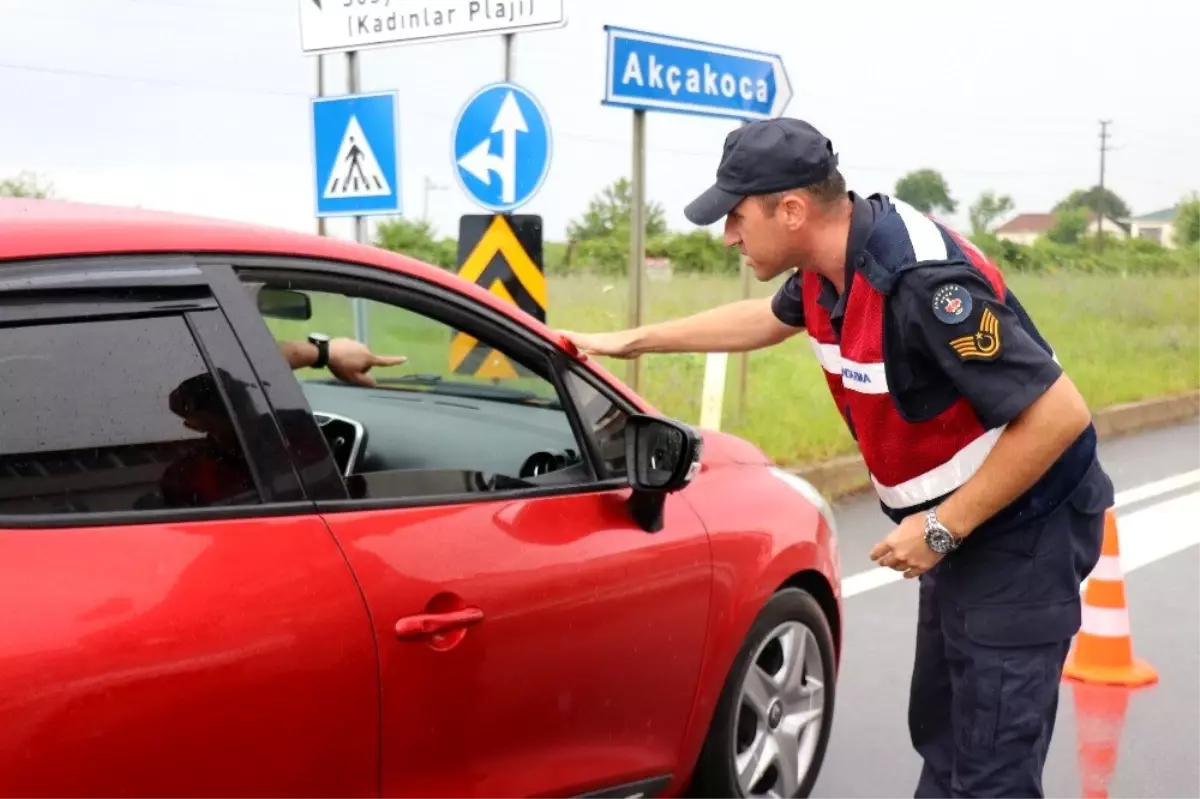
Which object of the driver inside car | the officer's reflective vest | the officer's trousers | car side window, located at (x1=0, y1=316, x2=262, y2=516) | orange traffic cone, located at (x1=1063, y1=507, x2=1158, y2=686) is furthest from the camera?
orange traffic cone, located at (x1=1063, y1=507, x2=1158, y2=686)

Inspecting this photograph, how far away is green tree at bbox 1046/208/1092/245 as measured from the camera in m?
103

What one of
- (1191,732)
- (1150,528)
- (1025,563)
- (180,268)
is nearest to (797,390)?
(1150,528)

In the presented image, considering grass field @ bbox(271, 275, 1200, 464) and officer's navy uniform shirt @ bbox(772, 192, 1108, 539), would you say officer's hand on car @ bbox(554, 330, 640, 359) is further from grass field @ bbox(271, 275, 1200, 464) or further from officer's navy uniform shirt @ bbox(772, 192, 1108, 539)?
officer's navy uniform shirt @ bbox(772, 192, 1108, 539)

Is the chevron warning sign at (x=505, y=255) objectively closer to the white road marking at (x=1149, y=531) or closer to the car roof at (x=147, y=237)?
the white road marking at (x=1149, y=531)

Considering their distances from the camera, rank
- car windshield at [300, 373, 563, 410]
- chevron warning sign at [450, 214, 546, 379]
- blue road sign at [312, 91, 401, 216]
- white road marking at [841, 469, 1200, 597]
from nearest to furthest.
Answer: car windshield at [300, 373, 563, 410] < white road marking at [841, 469, 1200, 597] < chevron warning sign at [450, 214, 546, 379] < blue road sign at [312, 91, 401, 216]

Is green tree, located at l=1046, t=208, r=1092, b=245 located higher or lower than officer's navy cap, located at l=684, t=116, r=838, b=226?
lower

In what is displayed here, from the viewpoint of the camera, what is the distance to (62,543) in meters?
1.98

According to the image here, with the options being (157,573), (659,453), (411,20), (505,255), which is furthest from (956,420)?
(411,20)

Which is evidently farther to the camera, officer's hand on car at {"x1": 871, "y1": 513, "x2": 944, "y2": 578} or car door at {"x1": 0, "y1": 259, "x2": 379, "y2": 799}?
officer's hand on car at {"x1": 871, "y1": 513, "x2": 944, "y2": 578}

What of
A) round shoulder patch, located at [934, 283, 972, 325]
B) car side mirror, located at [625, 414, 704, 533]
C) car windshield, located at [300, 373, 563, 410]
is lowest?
car side mirror, located at [625, 414, 704, 533]

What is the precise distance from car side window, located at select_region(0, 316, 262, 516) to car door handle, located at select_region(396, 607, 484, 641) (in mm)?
331

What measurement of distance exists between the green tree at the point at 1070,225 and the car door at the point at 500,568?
103 metres

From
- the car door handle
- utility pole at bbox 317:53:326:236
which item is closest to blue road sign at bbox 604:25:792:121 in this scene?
utility pole at bbox 317:53:326:236

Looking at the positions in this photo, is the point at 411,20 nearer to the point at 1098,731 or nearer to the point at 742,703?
the point at 1098,731
